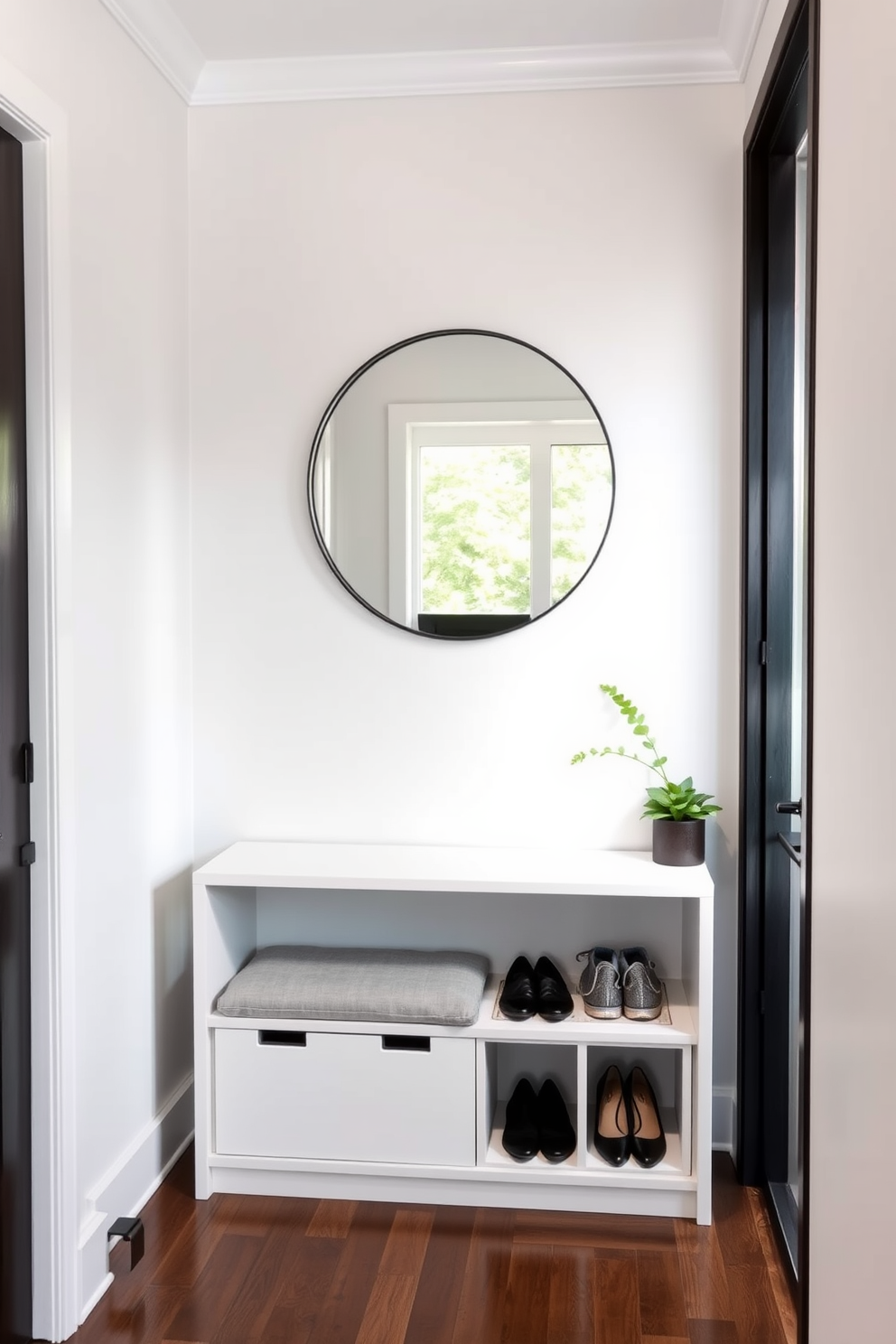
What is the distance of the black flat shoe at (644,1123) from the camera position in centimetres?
234

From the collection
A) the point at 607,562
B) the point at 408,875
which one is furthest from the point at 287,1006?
the point at 607,562

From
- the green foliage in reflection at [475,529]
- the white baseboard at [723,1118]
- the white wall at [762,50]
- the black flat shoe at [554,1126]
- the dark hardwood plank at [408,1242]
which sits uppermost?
the white wall at [762,50]

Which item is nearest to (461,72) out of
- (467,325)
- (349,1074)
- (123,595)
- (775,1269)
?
(467,325)

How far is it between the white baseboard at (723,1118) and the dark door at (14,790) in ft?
5.12

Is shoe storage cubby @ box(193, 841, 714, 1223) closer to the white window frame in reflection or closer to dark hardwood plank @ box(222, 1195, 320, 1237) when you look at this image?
dark hardwood plank @ box(222, 1195, 320, 1237)

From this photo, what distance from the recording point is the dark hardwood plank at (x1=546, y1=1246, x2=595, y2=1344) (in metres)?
1.92

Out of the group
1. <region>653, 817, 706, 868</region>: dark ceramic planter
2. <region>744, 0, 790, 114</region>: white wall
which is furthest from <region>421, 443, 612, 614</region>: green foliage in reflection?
<region>744, 0, 790, 114</region>: white wall

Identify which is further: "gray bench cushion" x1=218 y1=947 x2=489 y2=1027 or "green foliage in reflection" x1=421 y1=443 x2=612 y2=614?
"green foliage in reflection" x1=421 y1=443 x2=612 y2=614

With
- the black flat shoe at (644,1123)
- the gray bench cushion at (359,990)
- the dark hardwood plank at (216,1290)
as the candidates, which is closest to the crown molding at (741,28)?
the gray bench cushion at (359,990)

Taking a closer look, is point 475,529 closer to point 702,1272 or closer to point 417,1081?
point 417,1081

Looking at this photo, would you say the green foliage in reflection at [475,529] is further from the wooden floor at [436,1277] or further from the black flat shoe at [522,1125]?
the wooden floor at [436,1277]

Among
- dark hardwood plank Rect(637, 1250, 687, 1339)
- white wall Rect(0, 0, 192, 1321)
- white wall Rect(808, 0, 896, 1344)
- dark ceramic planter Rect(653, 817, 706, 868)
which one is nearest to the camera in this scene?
white wall Rect(808, 0, 896, 1344)

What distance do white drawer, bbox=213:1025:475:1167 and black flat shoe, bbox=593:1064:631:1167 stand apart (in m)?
0.29

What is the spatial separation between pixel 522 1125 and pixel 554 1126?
70mm
